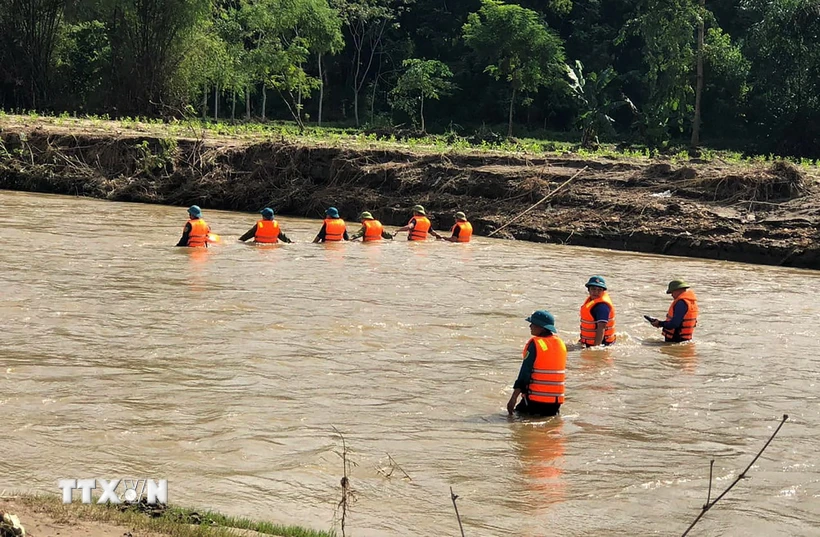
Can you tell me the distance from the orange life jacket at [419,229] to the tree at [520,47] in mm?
19759

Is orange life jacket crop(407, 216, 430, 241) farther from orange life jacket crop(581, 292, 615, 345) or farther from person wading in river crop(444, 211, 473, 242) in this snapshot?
orange life jacket crop(581, 292, 615, 345)

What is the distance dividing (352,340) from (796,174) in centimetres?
1618

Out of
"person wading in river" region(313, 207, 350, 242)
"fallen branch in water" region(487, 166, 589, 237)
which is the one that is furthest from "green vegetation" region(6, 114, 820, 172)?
"person wading in river" region(313, 207, 350, 242)

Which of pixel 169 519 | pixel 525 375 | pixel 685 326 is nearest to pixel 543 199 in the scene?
pixel 685 326

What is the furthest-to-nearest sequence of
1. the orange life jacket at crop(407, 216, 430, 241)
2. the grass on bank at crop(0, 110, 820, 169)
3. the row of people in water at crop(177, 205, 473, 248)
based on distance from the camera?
the grass on bank at crop(0, 110, 820, 169) → the orange life jacket at crop(407, 216, 430, 241) → the row of people in water at crop(177, 205, 473, 248)

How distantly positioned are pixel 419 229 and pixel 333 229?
2.33 metres

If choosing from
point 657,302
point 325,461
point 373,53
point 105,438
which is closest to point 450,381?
point 325,461

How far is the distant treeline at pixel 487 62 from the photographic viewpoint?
38.9m

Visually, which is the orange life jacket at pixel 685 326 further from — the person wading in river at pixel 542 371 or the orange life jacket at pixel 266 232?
the orange life jacket at pixel 266 232

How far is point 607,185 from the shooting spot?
27766 mm

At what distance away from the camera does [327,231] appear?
22781 millimetres

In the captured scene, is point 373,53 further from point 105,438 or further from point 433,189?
point 105,438

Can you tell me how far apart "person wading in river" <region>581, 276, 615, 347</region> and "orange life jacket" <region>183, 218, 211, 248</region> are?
986cm

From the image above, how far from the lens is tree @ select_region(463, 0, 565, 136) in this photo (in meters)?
43.1
